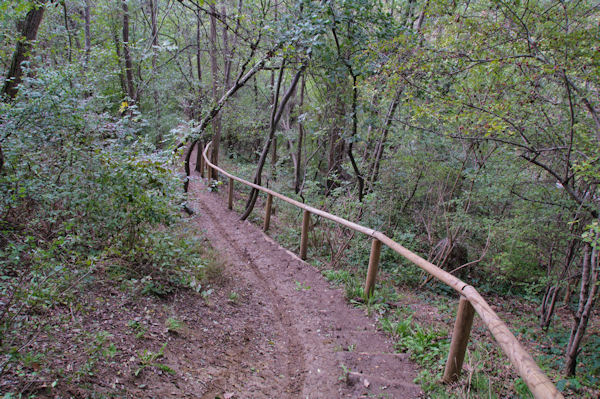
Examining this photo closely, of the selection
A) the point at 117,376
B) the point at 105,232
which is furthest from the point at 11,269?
the point at 117,376

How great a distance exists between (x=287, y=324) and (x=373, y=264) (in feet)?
4.62

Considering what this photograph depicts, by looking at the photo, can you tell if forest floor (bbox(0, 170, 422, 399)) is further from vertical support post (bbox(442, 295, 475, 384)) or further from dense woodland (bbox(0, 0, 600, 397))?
vertical support post (bbox(442, 295, 475, 384))

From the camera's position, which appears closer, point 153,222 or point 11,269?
point 11,269

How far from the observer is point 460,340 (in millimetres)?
2791

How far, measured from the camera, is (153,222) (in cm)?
426

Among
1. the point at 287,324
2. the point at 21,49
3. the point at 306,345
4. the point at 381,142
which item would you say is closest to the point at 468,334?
the point at 306,345

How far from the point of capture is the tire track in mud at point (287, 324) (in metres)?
3.27

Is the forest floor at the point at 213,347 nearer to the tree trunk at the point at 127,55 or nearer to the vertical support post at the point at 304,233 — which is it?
the vertical support post at the point at 304,233

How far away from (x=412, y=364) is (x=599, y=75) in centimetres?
390

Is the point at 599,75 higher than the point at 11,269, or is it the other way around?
the point at 599,75

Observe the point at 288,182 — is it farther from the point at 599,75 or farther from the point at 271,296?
the point at 599,75

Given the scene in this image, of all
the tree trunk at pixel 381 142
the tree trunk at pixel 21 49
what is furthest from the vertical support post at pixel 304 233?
the tree trunk at pixel 21 49

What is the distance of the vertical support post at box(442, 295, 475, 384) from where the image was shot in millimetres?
2752

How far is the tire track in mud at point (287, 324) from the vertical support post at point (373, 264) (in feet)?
3.77
